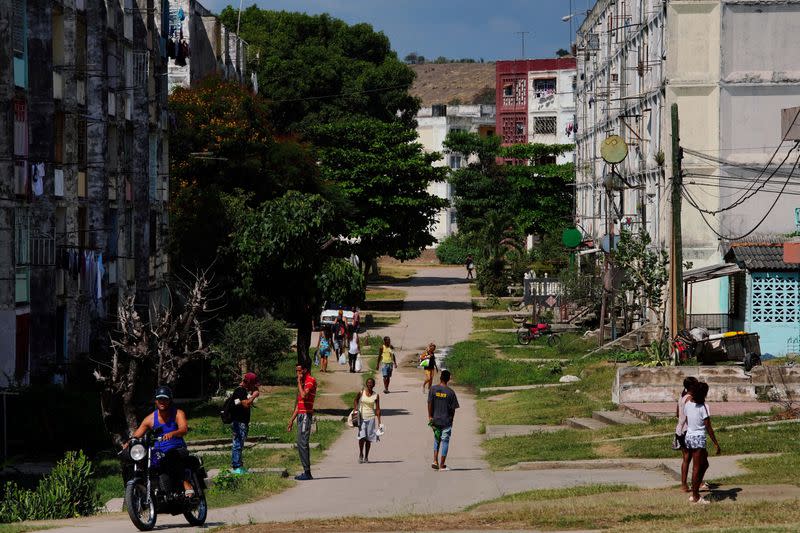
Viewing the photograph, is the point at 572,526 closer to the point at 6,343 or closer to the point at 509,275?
the point at 6,343

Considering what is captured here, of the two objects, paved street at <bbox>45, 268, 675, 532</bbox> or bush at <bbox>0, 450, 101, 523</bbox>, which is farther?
bush at <bbox>0, 450, 101, 523</bbox>

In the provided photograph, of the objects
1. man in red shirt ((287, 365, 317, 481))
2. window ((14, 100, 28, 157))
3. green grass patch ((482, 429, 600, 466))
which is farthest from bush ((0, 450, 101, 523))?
window ((14, 100, 28, 157))

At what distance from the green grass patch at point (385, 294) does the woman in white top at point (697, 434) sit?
54.8 metres

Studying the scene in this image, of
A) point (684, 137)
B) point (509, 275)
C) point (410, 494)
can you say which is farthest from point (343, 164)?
point (410, 494)

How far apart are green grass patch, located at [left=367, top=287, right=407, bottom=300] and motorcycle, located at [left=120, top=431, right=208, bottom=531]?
184 feet

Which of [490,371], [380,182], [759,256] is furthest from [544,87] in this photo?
[759,256]

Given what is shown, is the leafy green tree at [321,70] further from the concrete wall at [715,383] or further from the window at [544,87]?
the concrete wall at [715,383]

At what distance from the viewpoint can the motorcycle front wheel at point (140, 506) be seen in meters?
14.6

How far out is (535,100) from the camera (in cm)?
10700

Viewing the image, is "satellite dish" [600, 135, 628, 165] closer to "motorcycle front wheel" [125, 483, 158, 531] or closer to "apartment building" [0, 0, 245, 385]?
"apartment building" [0, 0, 245, 385]

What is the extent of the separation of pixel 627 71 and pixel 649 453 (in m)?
30.6

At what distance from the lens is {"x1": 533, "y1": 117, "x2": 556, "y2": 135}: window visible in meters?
106

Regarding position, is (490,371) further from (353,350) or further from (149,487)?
(149,487)

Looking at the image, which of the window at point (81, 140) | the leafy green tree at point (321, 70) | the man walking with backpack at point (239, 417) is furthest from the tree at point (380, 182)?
the man walking with backpack at point (239, 417)
